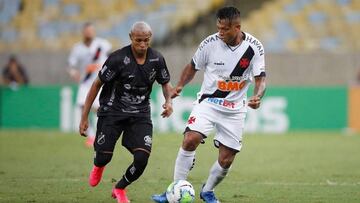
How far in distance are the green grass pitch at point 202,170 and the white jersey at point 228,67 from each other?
4.29 ft

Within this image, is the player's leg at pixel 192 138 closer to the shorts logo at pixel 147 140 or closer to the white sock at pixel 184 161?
the white sock at pixel 184 161

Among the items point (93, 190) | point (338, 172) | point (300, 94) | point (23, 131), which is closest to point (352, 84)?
point (300, 94)

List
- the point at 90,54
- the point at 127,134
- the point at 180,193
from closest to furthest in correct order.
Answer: the point at 180,193 → the point at 127,134 → the point at 90,54

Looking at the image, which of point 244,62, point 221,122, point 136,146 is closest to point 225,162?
point 221,122

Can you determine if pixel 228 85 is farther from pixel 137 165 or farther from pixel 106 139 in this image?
pixel 106 139

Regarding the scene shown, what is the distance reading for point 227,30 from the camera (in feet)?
31.9

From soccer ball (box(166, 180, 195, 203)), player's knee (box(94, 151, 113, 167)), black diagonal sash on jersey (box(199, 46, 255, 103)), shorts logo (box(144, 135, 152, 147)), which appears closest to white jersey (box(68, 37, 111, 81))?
player's knee (box(94, 151, 113, 167))

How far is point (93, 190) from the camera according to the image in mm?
11336

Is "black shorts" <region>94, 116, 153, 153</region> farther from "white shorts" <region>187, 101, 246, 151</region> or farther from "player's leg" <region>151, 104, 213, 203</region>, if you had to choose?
"white shorts" <region>187, 101, 246, 151</region>

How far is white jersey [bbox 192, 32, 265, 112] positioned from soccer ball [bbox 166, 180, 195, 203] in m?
1.07

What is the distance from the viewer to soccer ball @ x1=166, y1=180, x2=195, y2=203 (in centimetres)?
932

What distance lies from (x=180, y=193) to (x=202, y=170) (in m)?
5.22

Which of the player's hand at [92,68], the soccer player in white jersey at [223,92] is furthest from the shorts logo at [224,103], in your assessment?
the player's hand at [92,68]

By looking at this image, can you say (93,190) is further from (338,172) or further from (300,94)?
(300,94)
